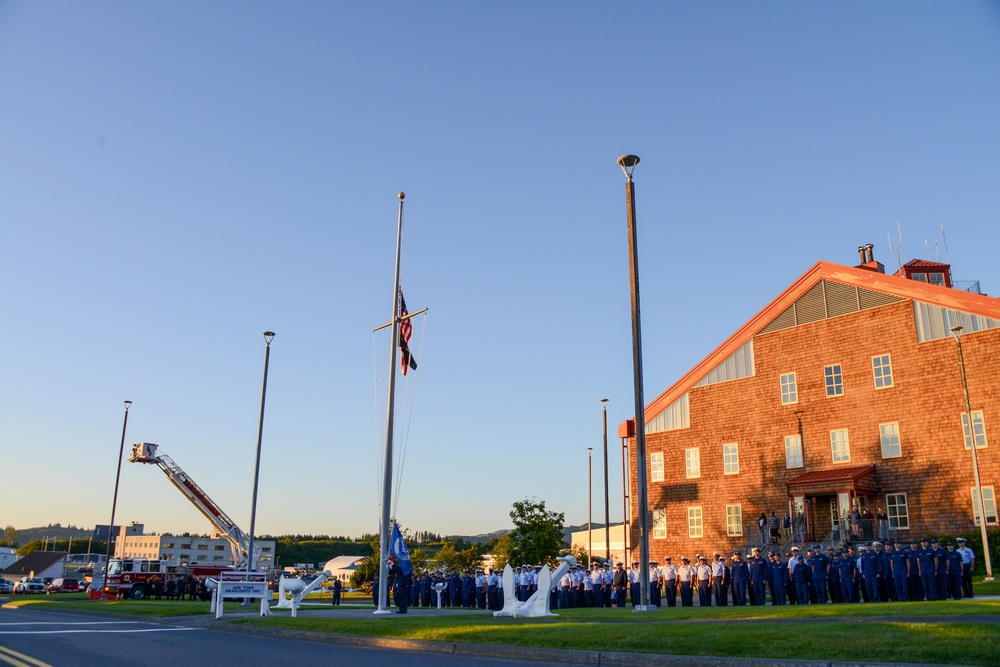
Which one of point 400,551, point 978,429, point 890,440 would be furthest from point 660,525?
point 400,551

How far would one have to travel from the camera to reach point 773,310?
38.8 meters

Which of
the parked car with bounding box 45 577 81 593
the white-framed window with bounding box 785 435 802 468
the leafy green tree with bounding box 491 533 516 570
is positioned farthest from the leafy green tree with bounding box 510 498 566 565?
the parked car with bounding box 45 577 81 593

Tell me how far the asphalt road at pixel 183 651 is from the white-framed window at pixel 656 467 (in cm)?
2744

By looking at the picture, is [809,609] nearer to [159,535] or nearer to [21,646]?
[21,646]

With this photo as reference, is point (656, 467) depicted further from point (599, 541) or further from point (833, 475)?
point (599, 541)

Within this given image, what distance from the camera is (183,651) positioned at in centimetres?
1327

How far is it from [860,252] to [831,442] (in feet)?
38.1

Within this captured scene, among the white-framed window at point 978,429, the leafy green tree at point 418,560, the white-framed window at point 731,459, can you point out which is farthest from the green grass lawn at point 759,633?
the leafy green tree at point 418,560

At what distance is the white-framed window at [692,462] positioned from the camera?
39.9 m

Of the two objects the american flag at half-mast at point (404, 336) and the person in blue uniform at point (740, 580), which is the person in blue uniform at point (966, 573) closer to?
the person in blue uniform at point (740, 580)

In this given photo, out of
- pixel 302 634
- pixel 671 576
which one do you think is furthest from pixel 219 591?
pixel 671 576

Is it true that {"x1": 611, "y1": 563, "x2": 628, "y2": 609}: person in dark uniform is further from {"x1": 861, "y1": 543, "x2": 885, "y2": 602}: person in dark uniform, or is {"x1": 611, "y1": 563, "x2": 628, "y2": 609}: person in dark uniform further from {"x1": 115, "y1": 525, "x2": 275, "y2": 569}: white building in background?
{"x1": 115, "y1": 525, "x2": 275, "y2": 569}: white building in background

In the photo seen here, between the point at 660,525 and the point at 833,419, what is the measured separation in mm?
10242

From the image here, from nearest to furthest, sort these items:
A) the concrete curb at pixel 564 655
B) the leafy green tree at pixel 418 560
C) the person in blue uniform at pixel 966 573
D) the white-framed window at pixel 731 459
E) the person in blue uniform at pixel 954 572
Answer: the concrete curb at pixel 564 655 < the person in blue uniform at pixel 954 572 < the person in blue uniform at pixel 966 573 < the white-framed window at pixel 731 459 < the leafy green tree at pixel 418 560
